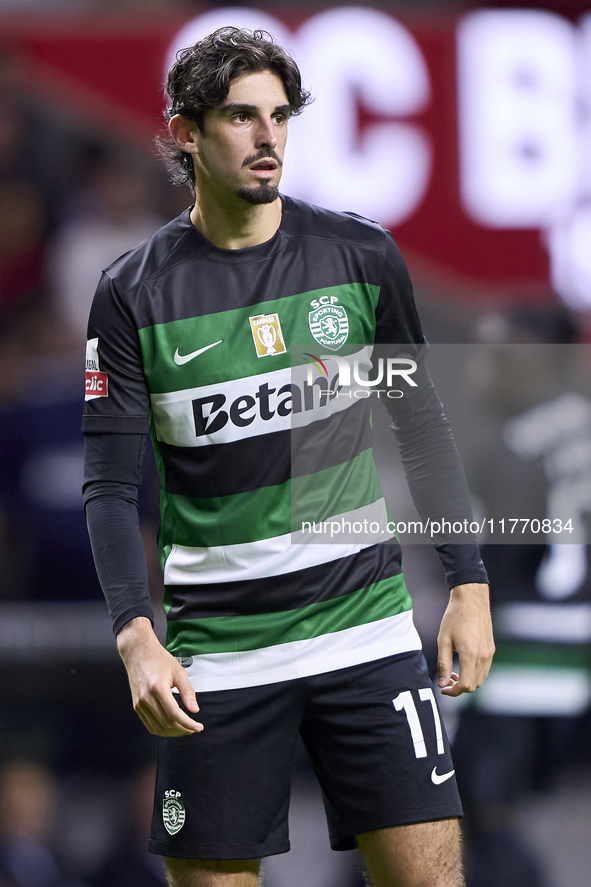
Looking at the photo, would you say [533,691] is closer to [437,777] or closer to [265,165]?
[437,777]

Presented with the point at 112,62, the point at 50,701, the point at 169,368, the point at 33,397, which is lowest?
the point at 50,701

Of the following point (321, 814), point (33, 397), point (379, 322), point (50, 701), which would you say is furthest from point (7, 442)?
point (379, 322)

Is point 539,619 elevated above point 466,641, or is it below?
below

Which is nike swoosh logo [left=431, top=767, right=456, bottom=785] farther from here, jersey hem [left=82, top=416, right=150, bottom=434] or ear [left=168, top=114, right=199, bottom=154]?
ear [left=168, top=114, right=199, bottom=154]

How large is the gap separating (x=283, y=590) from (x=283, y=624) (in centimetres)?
6

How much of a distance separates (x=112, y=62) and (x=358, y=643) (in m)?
2.46

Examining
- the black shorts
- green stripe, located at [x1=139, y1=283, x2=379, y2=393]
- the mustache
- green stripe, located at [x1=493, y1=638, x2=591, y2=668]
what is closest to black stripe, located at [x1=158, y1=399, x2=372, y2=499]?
green stripe, located at [x1=139, y1=283, x2=379, y2=393]

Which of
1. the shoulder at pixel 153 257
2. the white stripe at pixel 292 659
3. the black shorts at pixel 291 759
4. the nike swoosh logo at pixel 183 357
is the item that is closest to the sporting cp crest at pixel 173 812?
the black shorts at pixel 291 759

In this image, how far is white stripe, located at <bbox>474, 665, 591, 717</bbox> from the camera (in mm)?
3443

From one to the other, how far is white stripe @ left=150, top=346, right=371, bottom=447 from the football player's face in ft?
1.06

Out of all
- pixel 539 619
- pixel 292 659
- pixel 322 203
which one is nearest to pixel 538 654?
pixel 539 619

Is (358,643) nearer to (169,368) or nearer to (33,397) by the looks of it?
(169,368)

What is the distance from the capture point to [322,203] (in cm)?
359

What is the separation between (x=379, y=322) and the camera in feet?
6.70
